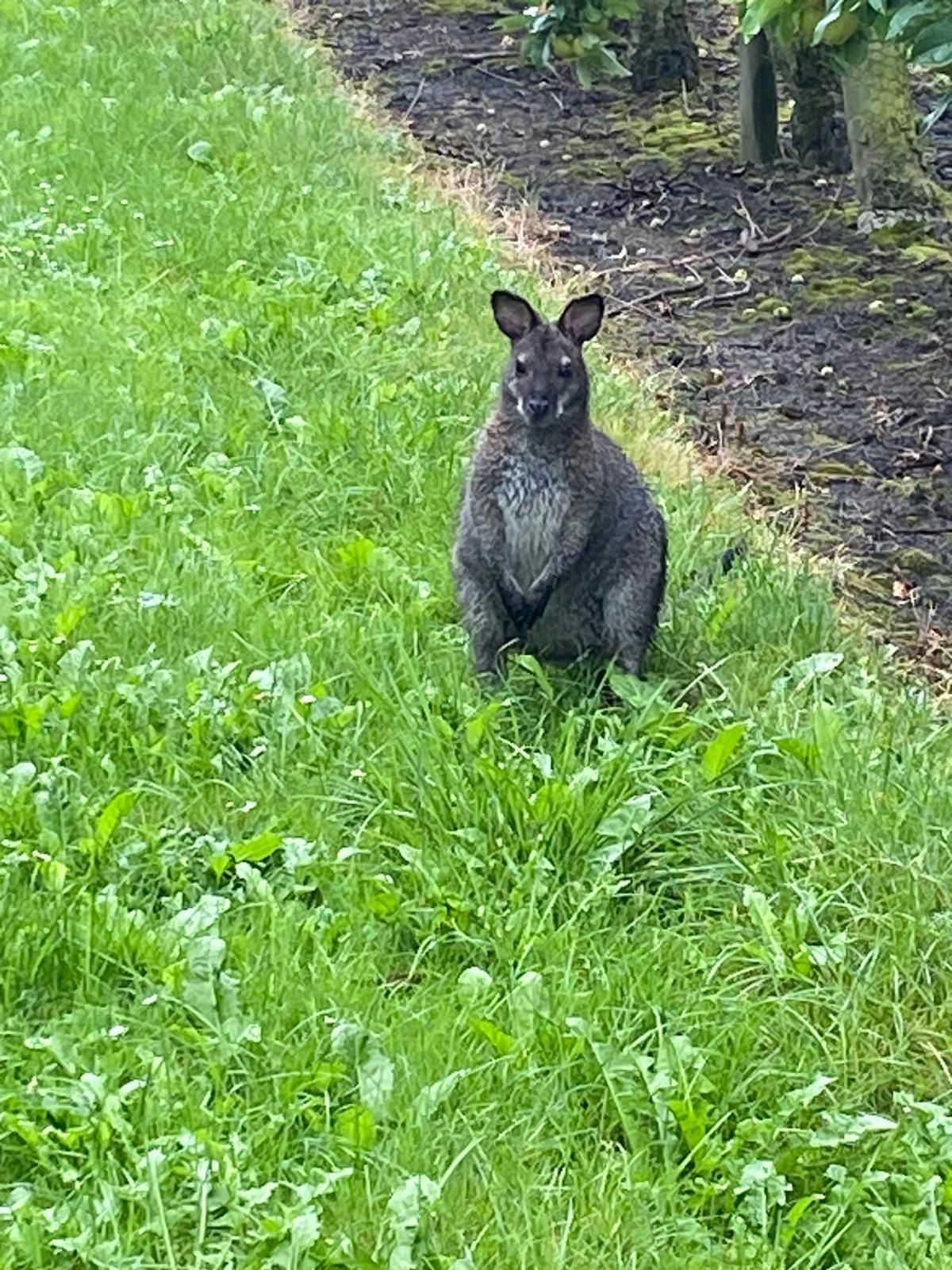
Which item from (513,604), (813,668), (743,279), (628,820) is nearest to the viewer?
(628,820)

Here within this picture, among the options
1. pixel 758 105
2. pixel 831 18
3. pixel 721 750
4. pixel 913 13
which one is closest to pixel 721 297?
pixel 758 105

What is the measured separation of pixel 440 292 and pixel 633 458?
145cm

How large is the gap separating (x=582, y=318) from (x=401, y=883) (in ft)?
5.67

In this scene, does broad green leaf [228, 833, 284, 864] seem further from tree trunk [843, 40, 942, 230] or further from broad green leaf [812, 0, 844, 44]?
tree trunk [843, 40, 942, 230]

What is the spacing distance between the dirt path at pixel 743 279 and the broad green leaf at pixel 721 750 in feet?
4.73

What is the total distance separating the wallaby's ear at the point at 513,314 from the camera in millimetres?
4895

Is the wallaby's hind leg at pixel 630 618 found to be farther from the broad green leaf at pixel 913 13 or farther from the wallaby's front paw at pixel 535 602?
the broad green leaf at pixel 913 13

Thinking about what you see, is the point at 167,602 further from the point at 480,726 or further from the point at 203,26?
the point at 203,26

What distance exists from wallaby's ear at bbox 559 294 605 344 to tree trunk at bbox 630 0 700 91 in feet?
22.5

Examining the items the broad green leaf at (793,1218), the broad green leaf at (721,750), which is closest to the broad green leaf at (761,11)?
the broad green leaf at (721,750)

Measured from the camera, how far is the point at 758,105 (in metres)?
9.93

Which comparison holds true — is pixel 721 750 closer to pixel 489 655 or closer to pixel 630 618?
pixel 630 618

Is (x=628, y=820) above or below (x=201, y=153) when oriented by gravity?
below

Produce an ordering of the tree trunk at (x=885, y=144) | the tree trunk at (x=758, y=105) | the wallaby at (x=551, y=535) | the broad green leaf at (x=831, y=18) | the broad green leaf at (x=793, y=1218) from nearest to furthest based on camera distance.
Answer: the broad green leaf at (x=793, y=1218), the wallaby at (x=551, y=535), the broad green leaf at (x=831, y=18), the tree trunk at (x=885, y=144), the tree trunk at (x=758, y=105)
